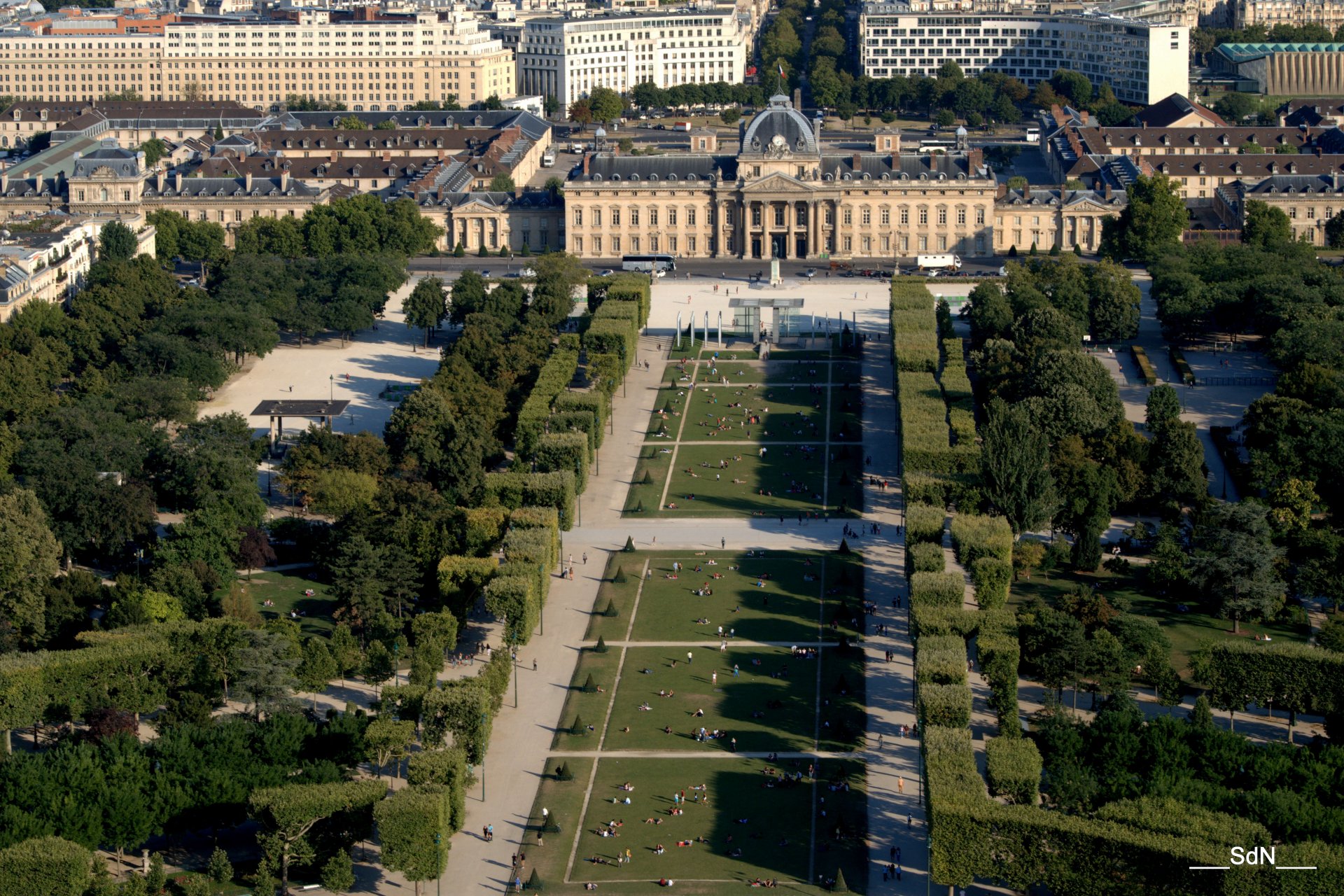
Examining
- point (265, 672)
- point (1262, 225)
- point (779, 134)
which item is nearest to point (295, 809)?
point (265, 672)

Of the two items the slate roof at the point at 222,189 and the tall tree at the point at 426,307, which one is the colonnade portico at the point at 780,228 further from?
the slate roof at the point at 222,189

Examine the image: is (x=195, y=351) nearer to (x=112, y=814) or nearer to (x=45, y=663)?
(x=45, y=663)

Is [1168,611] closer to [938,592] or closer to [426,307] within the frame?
[938,592]

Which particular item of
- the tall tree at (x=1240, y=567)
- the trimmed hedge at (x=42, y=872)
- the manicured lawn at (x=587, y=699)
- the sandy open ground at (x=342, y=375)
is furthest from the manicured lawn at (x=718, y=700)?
the sandy open ground at (x=342, y=375)

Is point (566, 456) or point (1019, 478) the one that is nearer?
point (1019, 478)

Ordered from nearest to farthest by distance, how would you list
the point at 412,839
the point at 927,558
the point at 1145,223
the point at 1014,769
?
the point at 412,839, the point at 1014,769, the point at 927,558, the point at 1145,223

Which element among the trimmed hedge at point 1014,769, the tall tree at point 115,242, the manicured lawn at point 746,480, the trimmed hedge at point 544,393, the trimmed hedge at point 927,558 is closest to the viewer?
the trimmed hedge at point 1014,769
